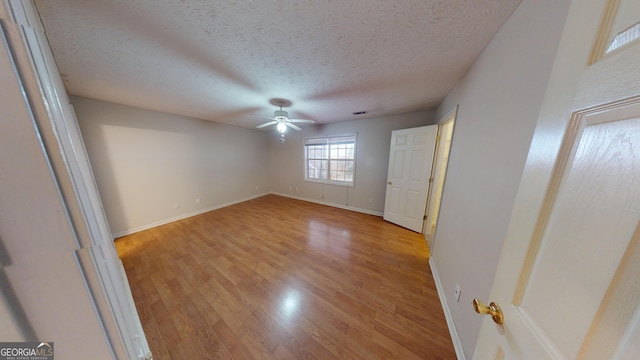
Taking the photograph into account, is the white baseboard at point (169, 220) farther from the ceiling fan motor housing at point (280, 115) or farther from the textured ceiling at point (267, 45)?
the ceiling fan motor housing at point (280, 115)

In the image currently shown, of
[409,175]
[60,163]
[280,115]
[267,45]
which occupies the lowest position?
[409,175]

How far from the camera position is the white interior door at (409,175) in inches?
106

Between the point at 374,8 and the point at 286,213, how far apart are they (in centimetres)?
322

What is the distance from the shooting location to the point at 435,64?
1.57 m

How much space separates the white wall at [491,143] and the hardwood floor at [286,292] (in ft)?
1.35

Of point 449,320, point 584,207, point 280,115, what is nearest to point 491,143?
point 584,207

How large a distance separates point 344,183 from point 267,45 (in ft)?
9.56

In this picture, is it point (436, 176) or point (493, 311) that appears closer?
point (493, 311)

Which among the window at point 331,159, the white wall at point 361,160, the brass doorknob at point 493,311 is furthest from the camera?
the window at point 331,159

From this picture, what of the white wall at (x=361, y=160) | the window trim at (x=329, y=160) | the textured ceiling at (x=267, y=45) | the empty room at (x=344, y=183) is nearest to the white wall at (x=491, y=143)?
the empty room at (x=344, y=183)

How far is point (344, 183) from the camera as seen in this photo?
3.87 meters

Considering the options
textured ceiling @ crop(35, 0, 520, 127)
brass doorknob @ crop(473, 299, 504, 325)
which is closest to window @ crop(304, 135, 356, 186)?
textured ceiling @ crop(35, 0, 520, 127)

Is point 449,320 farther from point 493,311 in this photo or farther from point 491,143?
point 491,143

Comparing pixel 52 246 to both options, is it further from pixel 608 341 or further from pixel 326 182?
pixel 326 182
